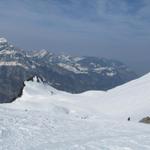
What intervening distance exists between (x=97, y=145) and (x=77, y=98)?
40586 millimetres

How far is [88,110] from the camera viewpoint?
46094mm

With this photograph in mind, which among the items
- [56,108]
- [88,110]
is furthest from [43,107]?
[88,110]

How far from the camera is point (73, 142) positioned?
704 inches

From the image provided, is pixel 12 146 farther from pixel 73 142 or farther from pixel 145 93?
pixel 145 93

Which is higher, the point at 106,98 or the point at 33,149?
the point at 106,98

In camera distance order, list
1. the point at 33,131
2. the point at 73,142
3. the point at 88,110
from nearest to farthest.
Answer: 1. the point at 73,142
2. the point at 33,131
3. the point at 88,110

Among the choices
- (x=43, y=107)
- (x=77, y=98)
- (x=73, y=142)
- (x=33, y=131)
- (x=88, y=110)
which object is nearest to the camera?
(x=73, y=142)

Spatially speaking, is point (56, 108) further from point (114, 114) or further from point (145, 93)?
point (145, 93)

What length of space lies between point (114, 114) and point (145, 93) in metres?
6.87

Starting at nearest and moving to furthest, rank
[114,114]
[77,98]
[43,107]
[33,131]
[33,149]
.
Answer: [33,149]
[33,131]
[114,114]
[43,107]
[77,98]

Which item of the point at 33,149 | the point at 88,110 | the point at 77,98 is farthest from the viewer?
the point at 77,98

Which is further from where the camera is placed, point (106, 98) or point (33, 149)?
point (106, 98)

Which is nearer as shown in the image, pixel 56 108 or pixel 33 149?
pixel 33 149

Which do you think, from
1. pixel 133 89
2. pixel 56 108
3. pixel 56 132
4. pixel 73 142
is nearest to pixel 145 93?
pixel 133 89
